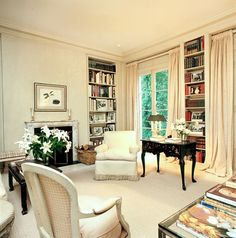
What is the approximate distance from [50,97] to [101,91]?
4.62ft

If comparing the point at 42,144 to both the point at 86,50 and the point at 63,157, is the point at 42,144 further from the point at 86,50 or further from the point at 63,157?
the point at 86,50

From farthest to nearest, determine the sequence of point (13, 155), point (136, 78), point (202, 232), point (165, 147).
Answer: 1. point (136, 78)
2. point (13, 155)
3. point (165, 147)
4. point (202, 232)

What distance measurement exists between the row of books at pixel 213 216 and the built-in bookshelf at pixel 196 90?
264cm

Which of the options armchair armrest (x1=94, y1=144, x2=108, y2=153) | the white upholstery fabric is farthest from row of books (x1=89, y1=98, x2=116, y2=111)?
the white upholstery fabric

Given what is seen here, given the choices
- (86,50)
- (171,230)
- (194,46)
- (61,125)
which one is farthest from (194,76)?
(171,230)

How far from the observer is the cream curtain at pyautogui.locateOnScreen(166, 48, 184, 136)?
404cm

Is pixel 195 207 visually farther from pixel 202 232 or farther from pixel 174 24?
pixel 174 24

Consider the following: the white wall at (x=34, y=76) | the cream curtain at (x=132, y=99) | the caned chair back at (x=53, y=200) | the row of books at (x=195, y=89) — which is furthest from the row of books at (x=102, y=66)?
the caned chair back at (x=53, y=200)

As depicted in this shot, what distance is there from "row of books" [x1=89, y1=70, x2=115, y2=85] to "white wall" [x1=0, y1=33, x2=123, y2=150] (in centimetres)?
24

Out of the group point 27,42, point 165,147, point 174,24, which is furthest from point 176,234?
point 27,42

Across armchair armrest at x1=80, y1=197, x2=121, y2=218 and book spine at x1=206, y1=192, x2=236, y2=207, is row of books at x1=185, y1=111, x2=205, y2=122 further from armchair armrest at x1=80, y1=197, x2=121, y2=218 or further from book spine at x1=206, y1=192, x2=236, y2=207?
armchair armrest at x1=80, y1=197, x2=121, y2=218

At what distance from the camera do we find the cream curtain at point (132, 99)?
16.8 ft

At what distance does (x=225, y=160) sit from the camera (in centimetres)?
331

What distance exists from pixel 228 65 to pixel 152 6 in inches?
66.5
